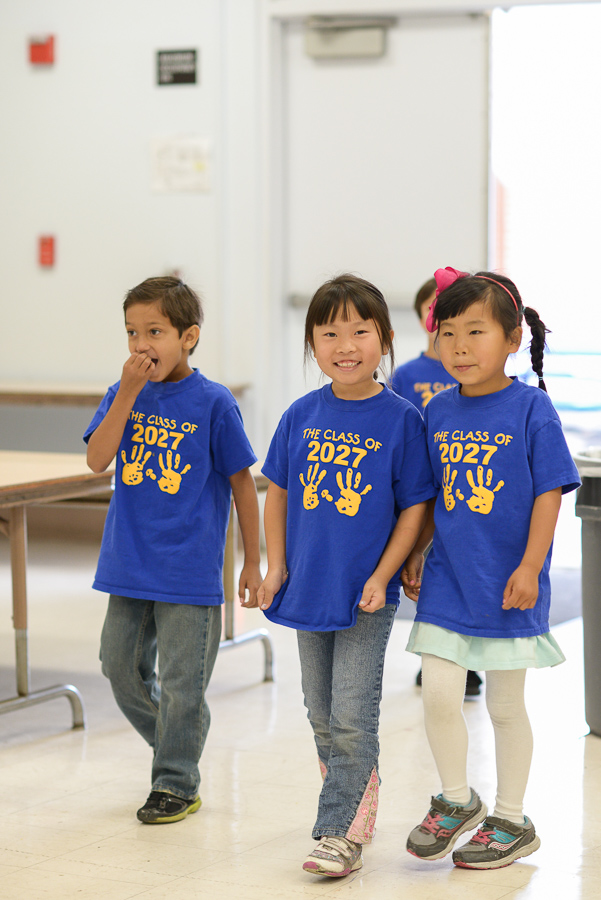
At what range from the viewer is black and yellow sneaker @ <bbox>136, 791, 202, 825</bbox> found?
7.52 ft

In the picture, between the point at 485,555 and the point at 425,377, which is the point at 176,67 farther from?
the point at 485,555

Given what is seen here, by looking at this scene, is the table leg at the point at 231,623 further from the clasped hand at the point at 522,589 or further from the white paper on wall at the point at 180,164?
the white paper on wall at the point at 180,164

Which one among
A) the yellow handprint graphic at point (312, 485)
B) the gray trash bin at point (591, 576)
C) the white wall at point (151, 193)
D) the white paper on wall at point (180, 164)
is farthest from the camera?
the white paper on wall at point (180, 164)

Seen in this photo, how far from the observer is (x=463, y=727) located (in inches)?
80.1

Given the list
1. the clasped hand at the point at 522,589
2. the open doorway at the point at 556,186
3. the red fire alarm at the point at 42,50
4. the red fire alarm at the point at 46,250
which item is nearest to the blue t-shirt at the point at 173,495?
the clasped hand at the point at 522,589

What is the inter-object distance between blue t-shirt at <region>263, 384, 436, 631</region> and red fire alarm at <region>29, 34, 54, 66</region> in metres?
4.46

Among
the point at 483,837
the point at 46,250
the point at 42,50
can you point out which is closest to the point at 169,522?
the point at 483,837

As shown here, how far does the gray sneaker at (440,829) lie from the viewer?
2033 millimetres

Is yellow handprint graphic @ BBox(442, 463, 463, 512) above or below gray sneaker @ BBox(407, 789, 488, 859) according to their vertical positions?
above

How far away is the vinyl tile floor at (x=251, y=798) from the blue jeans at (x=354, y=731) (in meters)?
0.11

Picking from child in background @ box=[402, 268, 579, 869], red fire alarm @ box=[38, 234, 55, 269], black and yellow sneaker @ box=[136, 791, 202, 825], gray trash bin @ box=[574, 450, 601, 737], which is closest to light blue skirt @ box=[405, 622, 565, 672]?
child in background @ box=[402, 268, 579, 869]

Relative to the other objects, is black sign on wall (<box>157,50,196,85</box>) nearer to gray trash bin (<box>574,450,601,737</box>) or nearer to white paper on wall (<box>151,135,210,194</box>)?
white paper on wall (<box>151,135,210,194</box>)

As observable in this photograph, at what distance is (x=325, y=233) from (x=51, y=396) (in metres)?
1.52

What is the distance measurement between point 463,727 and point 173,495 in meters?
0.70
